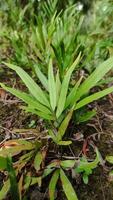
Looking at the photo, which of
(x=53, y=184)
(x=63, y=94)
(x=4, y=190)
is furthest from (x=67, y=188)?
(x=63, y=94)

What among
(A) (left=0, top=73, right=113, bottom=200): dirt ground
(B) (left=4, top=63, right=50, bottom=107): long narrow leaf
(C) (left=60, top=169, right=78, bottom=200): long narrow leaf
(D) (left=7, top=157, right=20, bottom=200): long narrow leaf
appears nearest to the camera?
(D) (left=7, top=157, right=20, bottom=200): long narrow leaf

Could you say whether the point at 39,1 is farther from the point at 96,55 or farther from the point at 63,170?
the point at 63,170

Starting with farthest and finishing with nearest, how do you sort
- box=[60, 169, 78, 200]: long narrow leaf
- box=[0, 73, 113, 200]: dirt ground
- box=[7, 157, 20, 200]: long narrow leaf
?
box=[0, 73, 113, 200]: dirt ground, box=[60, 169, 78, 200]: long narrow leaf, box=[7, 157, 20, 200]: long narrow leaf

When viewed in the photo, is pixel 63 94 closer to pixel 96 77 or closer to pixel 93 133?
pixel 96 77

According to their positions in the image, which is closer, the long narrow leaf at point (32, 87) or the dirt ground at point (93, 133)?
the dirt ground at point (93, 133)

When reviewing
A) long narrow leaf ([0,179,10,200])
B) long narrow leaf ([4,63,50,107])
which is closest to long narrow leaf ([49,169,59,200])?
long narrow leaf ([0,179,10,200])

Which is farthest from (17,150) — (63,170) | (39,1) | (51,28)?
(39,1)

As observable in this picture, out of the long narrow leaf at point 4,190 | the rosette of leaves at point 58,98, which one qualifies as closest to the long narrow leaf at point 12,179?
the long narrow leaf at point 4,190

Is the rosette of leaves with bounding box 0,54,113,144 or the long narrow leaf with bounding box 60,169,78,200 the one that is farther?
the rosette of leaves with bounding box 0,54,113,144

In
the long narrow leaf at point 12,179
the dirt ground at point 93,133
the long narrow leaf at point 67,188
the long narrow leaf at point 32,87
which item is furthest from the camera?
the long narrow leaf at point 32,87

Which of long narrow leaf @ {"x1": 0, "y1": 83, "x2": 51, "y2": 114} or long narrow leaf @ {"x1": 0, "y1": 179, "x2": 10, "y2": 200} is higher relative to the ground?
long narrow leaf @ {"x1": 0, "y1": 83, "x2": 51, "y2": 114}

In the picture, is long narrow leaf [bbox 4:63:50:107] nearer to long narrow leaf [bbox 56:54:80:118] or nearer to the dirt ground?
long narrow leaf [bbox 56:54:80:118]

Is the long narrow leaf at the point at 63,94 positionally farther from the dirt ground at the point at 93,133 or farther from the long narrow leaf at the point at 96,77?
the dirt ground at the point at 93,133
